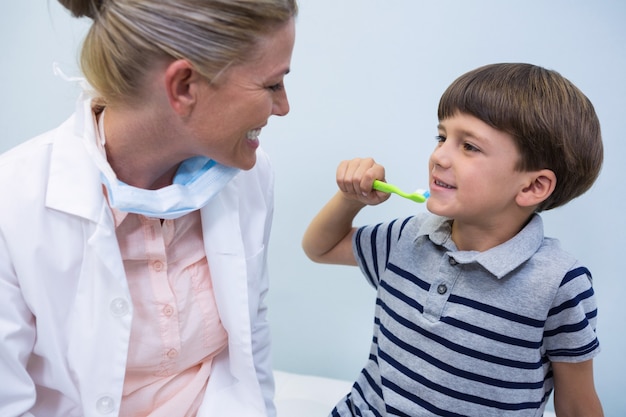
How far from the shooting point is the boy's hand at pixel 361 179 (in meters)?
0.91

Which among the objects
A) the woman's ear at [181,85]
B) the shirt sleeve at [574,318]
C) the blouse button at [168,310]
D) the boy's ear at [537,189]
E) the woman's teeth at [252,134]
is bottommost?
the blouse button at [168,310]

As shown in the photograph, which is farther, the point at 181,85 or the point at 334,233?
the point at 334,233

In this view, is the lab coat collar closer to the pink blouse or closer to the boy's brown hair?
the pink blouse

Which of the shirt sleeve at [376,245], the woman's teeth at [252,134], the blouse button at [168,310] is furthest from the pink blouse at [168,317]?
the shirt sleeve at [376,245]

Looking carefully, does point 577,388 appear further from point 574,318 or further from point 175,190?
point 175,190

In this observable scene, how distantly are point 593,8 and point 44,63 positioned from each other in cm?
137

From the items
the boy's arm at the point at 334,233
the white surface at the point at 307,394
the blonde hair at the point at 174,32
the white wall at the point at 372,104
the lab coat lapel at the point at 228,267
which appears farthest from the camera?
the white surface at the point at 307,394

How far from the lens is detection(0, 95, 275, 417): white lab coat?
72 cm

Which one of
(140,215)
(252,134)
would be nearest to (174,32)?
(252,134)

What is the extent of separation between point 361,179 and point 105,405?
52cm

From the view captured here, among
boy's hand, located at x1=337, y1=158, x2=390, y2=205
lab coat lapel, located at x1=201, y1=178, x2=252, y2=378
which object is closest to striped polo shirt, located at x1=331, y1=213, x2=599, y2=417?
boy's hand, located at x1=337, y1=158, x2=390, y2=205

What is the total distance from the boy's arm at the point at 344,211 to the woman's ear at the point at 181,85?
30cm

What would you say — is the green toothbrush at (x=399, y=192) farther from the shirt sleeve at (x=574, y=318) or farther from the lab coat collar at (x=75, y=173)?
the lab coat collar at (x=75, y=173)

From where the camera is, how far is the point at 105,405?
80 centimetres
